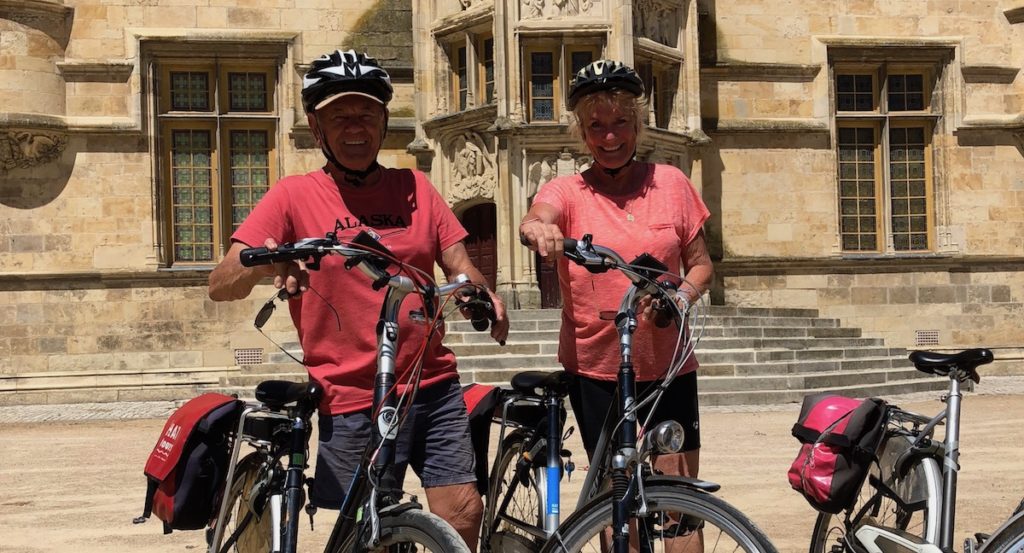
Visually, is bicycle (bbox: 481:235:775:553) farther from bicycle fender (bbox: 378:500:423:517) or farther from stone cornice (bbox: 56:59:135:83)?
stone cornice (bbox: 56:59:135:83)

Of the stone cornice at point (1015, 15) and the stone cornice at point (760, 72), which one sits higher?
the stone cornice at point (1015, 15)

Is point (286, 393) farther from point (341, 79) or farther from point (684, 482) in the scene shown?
point (684, 482)

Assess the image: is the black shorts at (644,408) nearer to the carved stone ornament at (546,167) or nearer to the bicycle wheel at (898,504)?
the bicycle wheel at (898,504)

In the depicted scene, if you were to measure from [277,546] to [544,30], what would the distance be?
41.9 feet

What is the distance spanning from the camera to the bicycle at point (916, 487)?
10.9 feet

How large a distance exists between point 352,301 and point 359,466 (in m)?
0.58

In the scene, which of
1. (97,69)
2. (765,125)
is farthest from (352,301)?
(765,125)

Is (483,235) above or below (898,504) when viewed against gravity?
above

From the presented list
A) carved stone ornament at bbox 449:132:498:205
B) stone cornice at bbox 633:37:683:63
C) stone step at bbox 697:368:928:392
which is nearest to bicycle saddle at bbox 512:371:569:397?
stone step at bbox 697:368:928:392

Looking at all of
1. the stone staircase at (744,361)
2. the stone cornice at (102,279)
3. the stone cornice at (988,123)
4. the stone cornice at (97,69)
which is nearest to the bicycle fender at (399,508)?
the stone staircase at (744,361)

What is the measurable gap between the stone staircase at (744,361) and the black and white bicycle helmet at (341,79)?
981 cm

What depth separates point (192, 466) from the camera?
3.71m

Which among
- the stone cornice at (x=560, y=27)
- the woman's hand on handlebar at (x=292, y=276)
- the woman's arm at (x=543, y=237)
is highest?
the stone cornice at (x=560, y=27)

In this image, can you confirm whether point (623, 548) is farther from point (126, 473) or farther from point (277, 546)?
point (126, 473)
